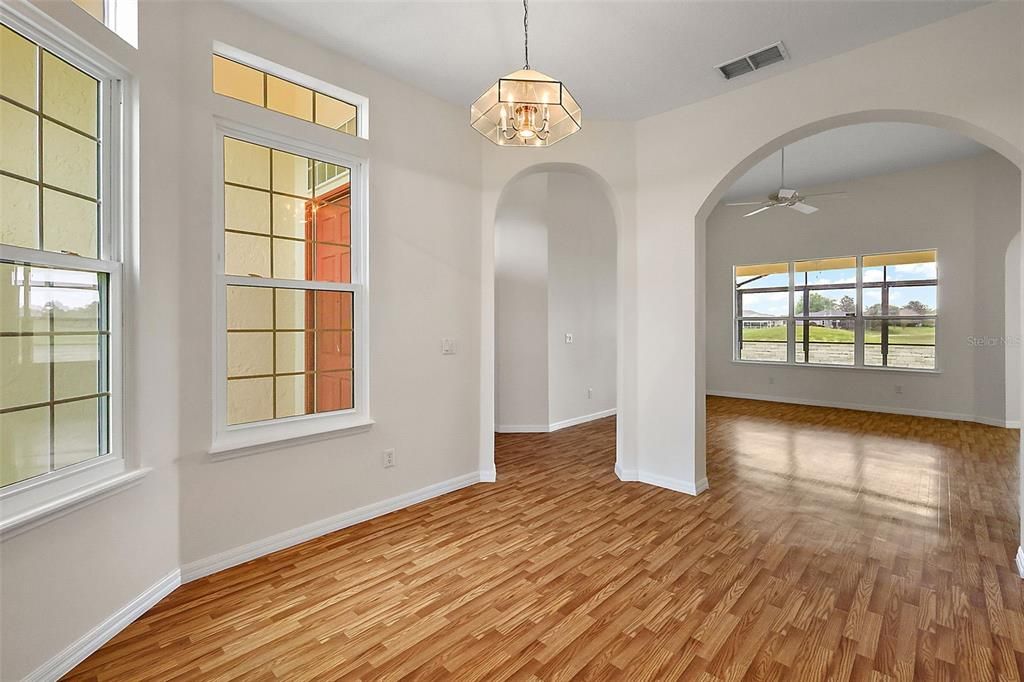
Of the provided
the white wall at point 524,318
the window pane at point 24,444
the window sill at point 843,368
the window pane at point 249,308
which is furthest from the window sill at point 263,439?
the window sill at point 843,368

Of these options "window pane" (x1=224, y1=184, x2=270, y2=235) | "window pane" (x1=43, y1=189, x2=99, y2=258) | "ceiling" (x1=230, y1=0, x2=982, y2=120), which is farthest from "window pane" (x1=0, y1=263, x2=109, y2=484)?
"ceiling" (x1=230, y1=0, x2=982, y2=120)

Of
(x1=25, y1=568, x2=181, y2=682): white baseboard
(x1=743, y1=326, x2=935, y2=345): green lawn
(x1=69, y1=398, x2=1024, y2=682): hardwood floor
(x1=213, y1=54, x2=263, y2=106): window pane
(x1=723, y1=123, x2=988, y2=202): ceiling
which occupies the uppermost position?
(x1=723, y1=123, x2=988, y2=202): ceiling

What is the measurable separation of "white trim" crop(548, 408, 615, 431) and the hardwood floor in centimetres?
219

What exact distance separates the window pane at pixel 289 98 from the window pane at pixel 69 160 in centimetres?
104

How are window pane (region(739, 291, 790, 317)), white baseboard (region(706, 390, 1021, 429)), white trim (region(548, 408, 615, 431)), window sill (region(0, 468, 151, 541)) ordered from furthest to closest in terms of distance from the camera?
window pane (region(739, 291, 790, 317)), white baseboard (region(706, 390, 1021, 429)), white trim (region(548, 408, 615, 431)), window sill (region(0, 468, 151, 541))

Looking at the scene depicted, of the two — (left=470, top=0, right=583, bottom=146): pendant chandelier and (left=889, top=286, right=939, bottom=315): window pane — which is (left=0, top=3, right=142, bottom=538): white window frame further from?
(left=889, top=286, right=939, bottom=315): window pane

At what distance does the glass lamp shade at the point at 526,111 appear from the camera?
77.9 inches

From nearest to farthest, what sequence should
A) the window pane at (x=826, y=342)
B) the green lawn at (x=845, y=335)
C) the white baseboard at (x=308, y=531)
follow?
1. the white baseboard at (x=308, y=531)
2. the green lawn at (x=845, y=335)
3. the window pane at (x=826, y=342)

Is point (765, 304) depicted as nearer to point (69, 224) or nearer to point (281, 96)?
point (281, 96)

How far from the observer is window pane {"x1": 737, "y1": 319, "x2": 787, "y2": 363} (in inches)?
327

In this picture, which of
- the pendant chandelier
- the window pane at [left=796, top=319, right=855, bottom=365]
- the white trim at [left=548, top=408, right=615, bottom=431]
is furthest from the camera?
the window pane at [left=796, top=319, right=855, bottom=365]

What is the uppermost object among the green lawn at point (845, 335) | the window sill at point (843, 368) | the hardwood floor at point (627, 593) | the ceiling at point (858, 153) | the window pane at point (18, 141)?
the ceiling at point (858, 153)

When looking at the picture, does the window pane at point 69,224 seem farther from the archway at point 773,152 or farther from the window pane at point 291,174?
the archway at point 773,152

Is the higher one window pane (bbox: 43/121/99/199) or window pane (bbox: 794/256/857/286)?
window pane (bbox: 794/256/857/286)
